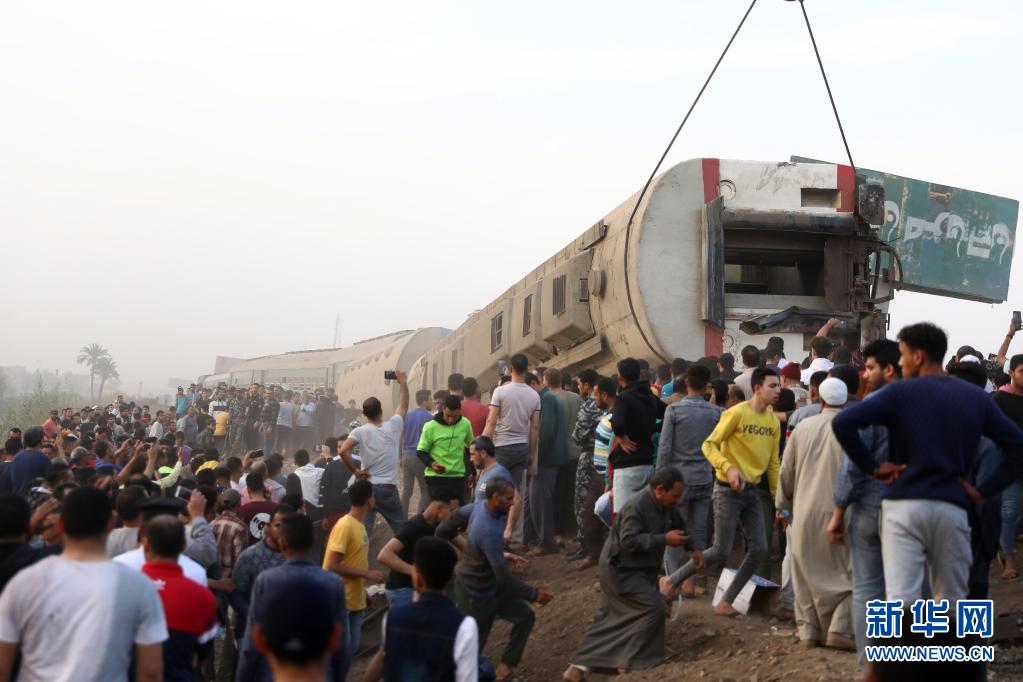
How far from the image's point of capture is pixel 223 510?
825 cm

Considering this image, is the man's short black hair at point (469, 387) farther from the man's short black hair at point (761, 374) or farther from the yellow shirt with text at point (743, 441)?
the man's short black hair at point (761, 374)

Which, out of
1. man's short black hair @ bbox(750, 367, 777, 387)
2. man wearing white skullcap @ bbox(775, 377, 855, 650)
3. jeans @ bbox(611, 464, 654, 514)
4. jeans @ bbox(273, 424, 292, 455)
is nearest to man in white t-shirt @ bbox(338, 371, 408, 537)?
jeans @ bbox(611, 464, 654, 514)

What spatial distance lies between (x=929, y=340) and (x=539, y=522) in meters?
6.02

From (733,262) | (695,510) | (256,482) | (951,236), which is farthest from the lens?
(951,236)

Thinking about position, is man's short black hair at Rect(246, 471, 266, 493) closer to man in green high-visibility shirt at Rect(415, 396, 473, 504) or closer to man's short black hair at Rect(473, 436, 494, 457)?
man in green high-visibility shirt at Rect(415, 396, 473, 504)

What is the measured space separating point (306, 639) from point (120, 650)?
1.30 m

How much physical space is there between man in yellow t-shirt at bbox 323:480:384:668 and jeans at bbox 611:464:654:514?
1.98m

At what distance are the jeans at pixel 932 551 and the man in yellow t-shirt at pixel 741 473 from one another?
238cm

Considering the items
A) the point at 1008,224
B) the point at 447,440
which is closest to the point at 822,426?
the point at 447,440

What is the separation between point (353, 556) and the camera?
7418 mm

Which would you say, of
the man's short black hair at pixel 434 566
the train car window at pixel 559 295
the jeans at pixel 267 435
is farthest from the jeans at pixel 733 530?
the jeans at pixel 267 435

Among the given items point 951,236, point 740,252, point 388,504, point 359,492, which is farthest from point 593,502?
point 951,236

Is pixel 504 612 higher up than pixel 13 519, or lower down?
lower down

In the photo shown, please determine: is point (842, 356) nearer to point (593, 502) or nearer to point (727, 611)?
point (727, 611)
